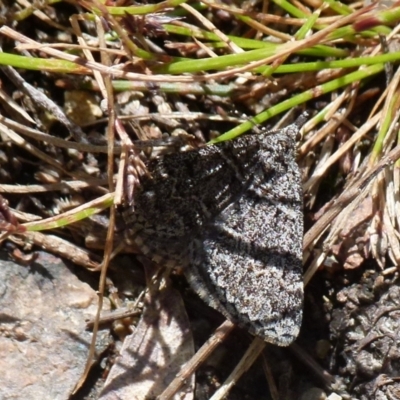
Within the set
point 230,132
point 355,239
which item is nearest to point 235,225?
point 230,132

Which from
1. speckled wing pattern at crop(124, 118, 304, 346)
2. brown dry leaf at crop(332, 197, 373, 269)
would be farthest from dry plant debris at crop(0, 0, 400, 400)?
speckled wing pattern at crop(124, 118, 304, 346)

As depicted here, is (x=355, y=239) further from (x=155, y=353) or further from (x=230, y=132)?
(x=155, y=353)

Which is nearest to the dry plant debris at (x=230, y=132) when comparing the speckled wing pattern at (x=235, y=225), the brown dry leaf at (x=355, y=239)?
the brown dry leaf at (x=355, y=239)

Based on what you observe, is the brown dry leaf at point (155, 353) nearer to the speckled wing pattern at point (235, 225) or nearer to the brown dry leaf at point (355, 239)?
the speckled wing pattern at point (235, 225)

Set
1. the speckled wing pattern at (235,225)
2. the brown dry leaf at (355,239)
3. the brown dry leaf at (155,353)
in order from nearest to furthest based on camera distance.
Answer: the speckled wing pattern at (235,225) < the brown dry leaf at (155,353) < the brown dry leaf at (355,239)

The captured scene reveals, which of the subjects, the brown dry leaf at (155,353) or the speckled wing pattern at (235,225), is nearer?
the speckled wing pattern at (235,225)

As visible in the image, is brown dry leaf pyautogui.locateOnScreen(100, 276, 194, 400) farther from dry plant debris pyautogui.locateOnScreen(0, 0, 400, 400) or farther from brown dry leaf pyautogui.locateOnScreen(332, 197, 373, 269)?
brown dry leaf pyautogui.locateOnScreen(332, 197, 373, 269)
